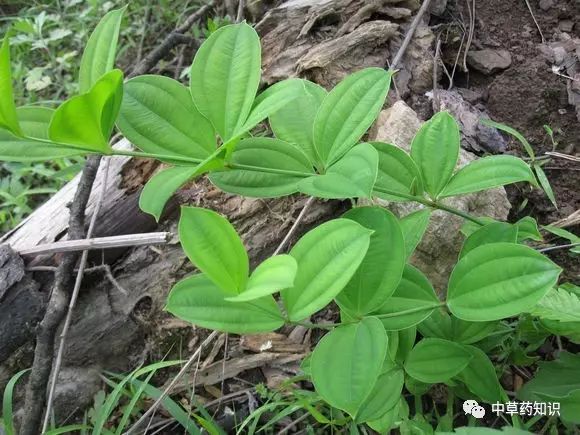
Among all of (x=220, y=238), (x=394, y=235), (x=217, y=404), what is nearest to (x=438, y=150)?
(x=394, y=235)

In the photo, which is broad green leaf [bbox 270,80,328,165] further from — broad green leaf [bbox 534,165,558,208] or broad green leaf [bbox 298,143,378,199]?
broad green leaf [bbox 534,165,558,208]

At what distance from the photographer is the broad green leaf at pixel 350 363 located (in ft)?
2.27

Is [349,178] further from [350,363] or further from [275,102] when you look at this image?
[350,363]

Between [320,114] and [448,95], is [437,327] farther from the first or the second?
[448,95]

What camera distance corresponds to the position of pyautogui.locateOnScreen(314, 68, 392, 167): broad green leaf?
82cm

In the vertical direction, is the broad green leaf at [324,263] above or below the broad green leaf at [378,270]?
Result: above

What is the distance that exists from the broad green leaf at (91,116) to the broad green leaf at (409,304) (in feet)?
1.48

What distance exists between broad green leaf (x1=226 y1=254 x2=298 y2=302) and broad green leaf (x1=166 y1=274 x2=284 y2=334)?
58 mm

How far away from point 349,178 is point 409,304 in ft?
0.78

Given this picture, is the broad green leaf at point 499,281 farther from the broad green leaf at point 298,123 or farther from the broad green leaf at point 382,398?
the broad green leaf at point 298,123

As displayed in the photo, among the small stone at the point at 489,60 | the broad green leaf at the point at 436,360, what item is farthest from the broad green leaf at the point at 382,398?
the small stone at the point at 489,60

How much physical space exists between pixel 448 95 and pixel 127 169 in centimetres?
81

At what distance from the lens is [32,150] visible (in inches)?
27.8

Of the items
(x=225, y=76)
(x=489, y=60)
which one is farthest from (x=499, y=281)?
(x=489, y=60)
